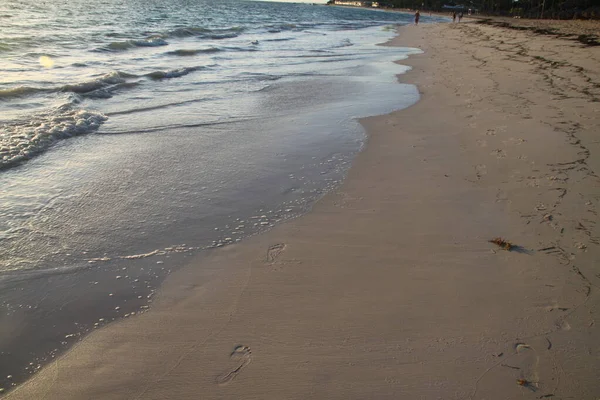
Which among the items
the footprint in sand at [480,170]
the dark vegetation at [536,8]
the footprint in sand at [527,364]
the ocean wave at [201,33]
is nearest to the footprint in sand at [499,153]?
the footprint in sand at [480,170]

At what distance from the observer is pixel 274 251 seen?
10.1 ft

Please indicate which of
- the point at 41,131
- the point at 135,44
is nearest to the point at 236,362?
the point at 41,131

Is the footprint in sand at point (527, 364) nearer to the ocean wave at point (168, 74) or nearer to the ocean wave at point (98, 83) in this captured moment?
the ocean wave at point (98, 83)

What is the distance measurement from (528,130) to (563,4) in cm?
6278

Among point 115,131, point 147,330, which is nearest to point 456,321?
point 147,330

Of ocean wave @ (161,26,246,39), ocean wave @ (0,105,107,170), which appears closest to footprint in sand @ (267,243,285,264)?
ocean wave @ (0,105,107,170)

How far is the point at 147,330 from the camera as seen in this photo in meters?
2.33

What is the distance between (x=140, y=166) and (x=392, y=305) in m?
3.53

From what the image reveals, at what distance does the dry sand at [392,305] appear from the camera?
1987 mm

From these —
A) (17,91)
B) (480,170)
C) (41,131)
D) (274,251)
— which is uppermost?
(17,91)

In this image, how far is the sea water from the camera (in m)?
2.78

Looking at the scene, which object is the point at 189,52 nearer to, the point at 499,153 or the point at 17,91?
the point at 17,91

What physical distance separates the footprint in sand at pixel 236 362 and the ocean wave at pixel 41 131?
4061 millimetres

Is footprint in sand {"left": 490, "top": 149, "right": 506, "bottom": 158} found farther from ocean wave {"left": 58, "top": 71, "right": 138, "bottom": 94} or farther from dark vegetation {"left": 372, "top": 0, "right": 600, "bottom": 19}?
dark vegetation {"left": 372, "top": 0, "right": 600, "bottom": 19}
